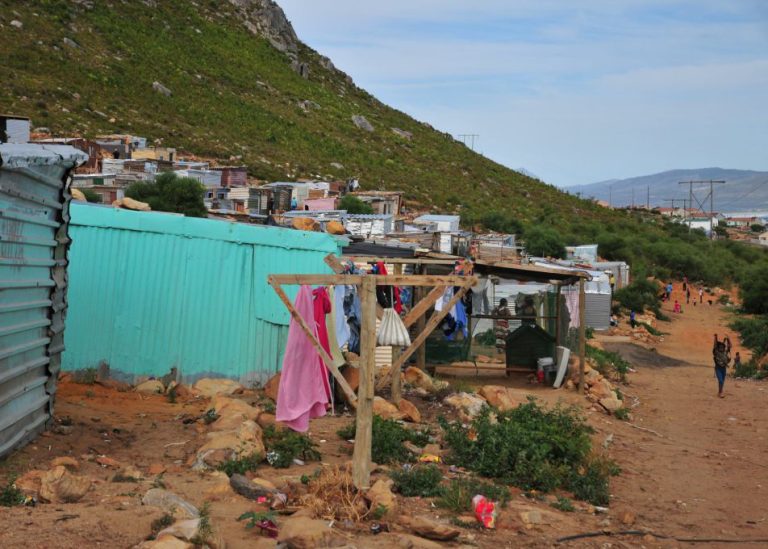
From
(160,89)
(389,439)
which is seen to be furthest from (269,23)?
(389,439)

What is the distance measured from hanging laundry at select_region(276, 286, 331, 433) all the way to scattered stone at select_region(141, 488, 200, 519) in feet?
6.83

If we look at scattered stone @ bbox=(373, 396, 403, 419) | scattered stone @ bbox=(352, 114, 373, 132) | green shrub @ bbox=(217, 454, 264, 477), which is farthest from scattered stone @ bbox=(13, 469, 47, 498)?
scattered stone @ bbox=(352, 114, 373, 132)

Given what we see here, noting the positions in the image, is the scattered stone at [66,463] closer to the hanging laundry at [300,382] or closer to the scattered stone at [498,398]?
the hanging laundry at [300,382]

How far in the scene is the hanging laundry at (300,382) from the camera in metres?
8.34

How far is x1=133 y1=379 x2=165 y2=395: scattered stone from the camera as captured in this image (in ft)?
36.9

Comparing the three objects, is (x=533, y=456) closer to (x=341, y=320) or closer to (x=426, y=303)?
(x=426, y=303)

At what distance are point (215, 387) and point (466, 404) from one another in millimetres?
3176

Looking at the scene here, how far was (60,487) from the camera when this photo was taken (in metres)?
6.27

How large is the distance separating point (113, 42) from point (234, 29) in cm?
1691

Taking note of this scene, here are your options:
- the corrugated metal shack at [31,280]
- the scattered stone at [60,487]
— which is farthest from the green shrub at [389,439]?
the corrugated metal shack at [31,280]

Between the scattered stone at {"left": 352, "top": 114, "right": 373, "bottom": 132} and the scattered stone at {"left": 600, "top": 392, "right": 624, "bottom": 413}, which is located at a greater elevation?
the scattered stone at {"left": 352, "top": 114, "right": 373, "bottom": 132}

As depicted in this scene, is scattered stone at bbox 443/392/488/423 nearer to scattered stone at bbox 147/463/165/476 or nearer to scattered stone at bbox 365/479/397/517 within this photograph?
scattered stone at bbox 365/479/397/517

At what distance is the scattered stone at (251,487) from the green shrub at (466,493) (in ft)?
4.56

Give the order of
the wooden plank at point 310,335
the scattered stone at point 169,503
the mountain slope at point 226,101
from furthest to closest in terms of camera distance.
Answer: the mountain slope at point 226,101, the wooden plank at point 310,335, the scattered stone at point 169,503
